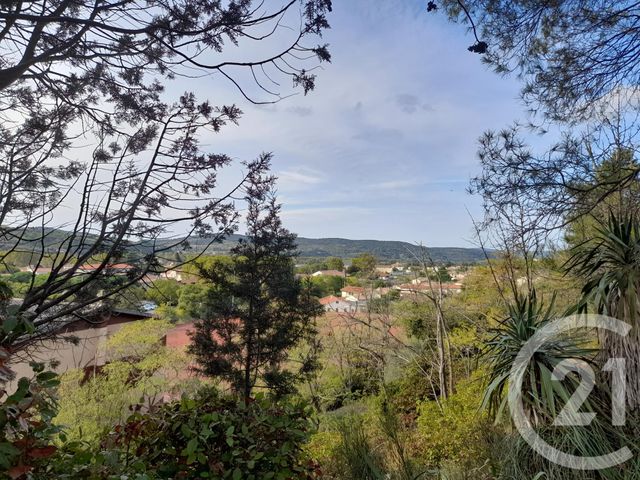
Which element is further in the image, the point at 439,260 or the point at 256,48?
the point at 439,260

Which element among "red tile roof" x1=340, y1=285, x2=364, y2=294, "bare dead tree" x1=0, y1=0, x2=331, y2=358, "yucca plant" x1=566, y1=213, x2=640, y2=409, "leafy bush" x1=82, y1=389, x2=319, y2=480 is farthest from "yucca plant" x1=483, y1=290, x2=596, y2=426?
"red tile roof" x1=340, y1=285, x2=364, y2=294

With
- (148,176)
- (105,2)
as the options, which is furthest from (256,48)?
(148,176)

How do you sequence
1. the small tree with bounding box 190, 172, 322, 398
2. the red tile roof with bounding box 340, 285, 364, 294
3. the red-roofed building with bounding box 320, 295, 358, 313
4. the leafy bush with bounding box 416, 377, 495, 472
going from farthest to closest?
the red tile roof with bounding box 340, 285, 364, 294
the red-roofed building with bounding box 320, 295, 358, 313
the small tree with bounding box 190, 172, 322, 398
the leafy bush with bounding box 416, 377, 495, 472

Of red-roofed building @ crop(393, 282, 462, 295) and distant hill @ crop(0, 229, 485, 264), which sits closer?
distant hill @ crop(0, 229, 485, 264)

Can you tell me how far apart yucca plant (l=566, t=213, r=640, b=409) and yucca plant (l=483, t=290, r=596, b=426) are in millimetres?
194

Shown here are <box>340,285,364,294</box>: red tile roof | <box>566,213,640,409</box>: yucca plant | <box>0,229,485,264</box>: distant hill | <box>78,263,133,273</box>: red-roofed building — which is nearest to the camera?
<box>78,263,133,273</box>: red-roofed building

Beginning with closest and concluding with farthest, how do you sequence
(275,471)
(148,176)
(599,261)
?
(275,471) < (148,176) < (599,261)

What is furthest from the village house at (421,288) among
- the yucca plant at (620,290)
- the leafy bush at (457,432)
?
the yucca plant at (620,290)

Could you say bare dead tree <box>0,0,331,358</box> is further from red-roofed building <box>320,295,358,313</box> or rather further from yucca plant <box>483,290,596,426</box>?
red-roofed building <box>320,295,358,313</box>

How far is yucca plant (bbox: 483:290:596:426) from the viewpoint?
267 cm

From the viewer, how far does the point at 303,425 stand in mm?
1938

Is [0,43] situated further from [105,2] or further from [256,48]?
[256,48]

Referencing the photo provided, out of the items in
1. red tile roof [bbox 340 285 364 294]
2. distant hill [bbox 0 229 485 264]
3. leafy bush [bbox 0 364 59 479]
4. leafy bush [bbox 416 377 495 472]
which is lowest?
leafy bush [bbox 416 377 495 472]

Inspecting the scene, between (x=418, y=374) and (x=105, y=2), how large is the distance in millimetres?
9638
